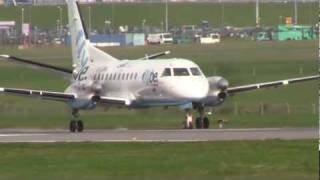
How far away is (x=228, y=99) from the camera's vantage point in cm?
6419

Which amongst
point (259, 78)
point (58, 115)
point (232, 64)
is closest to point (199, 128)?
point (58, 115)

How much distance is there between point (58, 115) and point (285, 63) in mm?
46697

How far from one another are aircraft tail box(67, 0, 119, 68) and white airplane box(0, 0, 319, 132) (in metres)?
1.25

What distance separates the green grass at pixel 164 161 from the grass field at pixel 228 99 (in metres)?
17.2

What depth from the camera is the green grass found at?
25688mm

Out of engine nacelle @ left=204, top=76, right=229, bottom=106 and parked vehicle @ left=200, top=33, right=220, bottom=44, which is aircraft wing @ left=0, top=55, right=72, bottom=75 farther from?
parked vehicle @ left=200, top=33, right=220, bottom=44

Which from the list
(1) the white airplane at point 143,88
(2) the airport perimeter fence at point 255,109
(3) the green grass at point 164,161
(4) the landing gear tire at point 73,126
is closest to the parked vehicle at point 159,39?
(2) the airport perimeter fence at point 255,109

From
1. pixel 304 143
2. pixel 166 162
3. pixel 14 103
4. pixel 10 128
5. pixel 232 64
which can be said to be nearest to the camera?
pixel 166 162

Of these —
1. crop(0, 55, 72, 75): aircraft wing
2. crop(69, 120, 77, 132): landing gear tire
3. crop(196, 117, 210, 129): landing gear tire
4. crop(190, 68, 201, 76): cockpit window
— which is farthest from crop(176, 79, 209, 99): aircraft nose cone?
crop(0, 55, 72, 75): aircraft wing

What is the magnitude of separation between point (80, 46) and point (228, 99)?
37.8 ft

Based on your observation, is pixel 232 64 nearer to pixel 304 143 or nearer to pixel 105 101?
pixel 105 101

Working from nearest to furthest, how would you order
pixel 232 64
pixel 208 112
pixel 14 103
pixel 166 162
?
pixel 166 162 → pixel 208 112 → pixel 14 103 → pixel 232 64

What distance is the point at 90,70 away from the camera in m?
54.6

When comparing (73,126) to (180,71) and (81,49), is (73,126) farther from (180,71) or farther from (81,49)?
(81,49)
